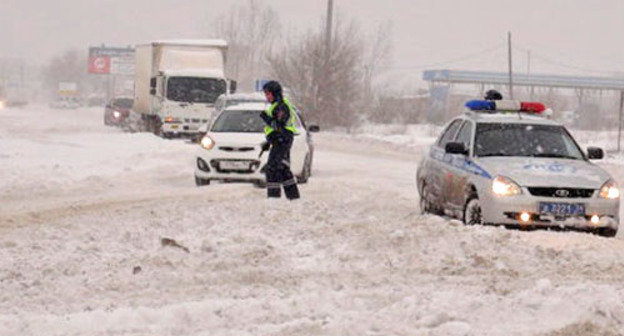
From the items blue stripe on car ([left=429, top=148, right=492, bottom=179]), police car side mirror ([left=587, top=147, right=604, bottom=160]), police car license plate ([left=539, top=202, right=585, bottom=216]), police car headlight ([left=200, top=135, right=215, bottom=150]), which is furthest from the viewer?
police car headlight ([left=200, top=135, right=215, bottom=150])

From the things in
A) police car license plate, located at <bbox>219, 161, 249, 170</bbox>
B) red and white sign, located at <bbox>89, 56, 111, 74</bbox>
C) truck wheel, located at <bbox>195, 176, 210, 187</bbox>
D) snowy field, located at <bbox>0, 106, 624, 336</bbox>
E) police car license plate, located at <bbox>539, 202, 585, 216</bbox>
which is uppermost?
red and white sign, located at <bbox>89, 56, 111, 74</bbox>

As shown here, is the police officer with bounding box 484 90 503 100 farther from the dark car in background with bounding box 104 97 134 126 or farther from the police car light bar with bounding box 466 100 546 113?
the dark car in background with bounding box 104 97 134 126

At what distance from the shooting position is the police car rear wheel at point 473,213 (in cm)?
1079

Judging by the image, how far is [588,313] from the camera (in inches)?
242

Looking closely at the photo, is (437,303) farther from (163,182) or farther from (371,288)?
(163,182)

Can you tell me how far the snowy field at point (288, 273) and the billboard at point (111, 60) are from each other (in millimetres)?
107722

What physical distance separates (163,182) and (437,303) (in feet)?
42.1

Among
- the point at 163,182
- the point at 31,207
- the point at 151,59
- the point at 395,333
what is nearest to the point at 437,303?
the point at 395,333

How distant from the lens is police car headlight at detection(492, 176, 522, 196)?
34.3ft

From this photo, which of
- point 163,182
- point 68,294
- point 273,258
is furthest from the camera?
point 163,182

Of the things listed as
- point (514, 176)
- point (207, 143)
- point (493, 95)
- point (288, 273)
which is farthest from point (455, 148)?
point (207, 143)

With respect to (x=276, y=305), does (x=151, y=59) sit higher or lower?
higher

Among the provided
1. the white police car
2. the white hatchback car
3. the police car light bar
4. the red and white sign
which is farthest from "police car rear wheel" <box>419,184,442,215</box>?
the red and white sign

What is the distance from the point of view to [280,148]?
1299 centimetres
